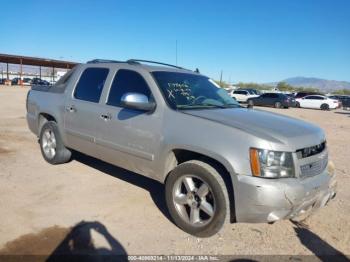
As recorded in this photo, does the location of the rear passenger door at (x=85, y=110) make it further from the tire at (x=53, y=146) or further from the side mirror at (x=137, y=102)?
the side mirror at (x=137, y=102)

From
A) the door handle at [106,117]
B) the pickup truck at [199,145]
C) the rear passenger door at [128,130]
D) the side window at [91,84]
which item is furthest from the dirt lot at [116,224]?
the side window at [91,84]

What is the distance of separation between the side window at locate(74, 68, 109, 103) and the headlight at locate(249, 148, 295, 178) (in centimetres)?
261

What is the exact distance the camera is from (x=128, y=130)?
14.6 ft

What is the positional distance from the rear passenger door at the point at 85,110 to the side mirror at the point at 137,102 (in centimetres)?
95

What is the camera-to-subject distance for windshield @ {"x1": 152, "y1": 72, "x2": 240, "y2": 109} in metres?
4.35

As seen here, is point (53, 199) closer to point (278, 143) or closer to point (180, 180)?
point (180, 180)

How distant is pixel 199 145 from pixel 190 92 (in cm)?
118

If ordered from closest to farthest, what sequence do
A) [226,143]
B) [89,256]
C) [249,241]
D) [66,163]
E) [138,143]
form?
[89,256], [226,143], [249,241], [138,143], [66,163]

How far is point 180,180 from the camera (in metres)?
3.91

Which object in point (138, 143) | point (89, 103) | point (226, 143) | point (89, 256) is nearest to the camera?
point (89, 256)

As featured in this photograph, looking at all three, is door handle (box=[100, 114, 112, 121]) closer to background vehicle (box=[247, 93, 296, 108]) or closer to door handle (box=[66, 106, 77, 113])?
door handle (box=[66, 106, 77, 113])

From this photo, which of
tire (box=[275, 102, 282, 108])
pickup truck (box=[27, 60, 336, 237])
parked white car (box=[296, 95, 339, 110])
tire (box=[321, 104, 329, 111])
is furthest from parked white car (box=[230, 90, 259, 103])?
pickup truck (box=[27, 60, 336, 237])

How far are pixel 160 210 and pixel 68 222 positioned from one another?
1144 millimetres

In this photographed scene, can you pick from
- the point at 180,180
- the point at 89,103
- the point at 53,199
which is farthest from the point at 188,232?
the point at 89,103
